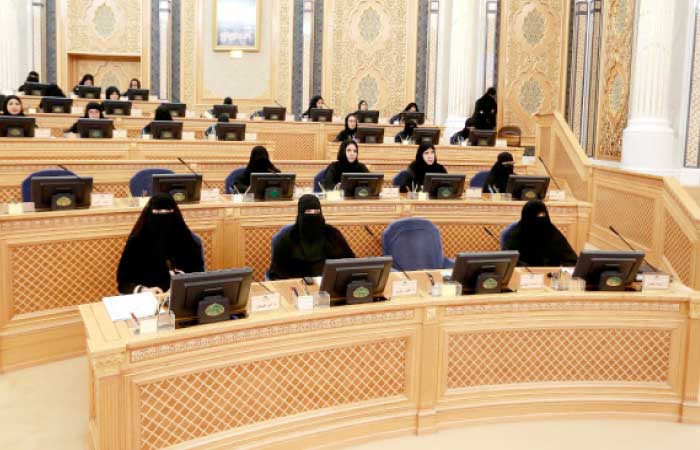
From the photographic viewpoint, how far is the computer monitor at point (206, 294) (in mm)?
3340

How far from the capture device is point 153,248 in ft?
15.2

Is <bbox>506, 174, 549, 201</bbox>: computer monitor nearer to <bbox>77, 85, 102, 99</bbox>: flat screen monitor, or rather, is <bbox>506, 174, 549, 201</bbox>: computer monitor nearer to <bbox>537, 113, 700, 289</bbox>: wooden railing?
<bbox>537, 113, 700, 289</bbox>: wooden railing

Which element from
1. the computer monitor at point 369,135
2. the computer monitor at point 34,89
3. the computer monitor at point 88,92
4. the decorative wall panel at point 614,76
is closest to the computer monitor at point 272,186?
the computer monitor at point 369,135

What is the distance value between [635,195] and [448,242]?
2.72 meters

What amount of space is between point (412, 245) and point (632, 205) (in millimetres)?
3687

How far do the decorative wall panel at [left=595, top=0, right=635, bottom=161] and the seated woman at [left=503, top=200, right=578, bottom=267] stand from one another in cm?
602

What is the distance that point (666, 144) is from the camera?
8.88 meters

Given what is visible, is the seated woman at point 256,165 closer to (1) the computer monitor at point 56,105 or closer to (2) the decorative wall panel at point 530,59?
(1) the computer monitor at point 56,105

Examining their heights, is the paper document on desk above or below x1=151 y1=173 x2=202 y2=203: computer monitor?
below

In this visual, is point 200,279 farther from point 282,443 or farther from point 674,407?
point 674,407

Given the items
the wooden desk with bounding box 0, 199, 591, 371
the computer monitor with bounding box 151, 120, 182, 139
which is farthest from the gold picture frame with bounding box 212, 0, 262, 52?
the wooden desk with bounding box 0, 199, 591, 371

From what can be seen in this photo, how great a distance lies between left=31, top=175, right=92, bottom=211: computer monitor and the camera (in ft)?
16.4

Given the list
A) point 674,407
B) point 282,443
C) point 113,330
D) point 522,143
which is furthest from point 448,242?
point 522,143

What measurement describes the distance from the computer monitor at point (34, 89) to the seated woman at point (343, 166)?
20.6ft
